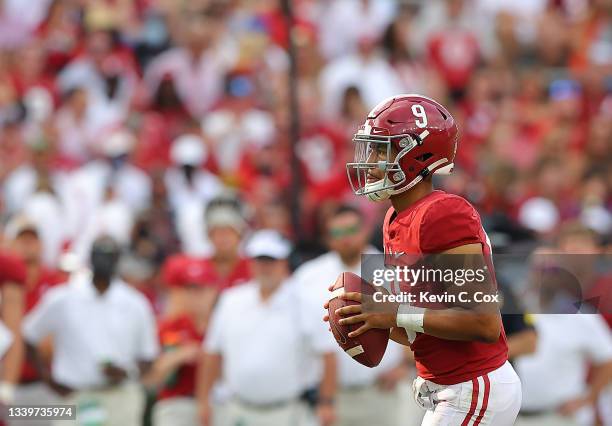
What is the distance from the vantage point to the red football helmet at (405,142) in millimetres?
4387

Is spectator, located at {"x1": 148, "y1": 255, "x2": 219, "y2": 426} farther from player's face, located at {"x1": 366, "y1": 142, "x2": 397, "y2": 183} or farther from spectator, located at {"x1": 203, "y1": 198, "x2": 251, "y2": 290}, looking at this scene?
player's face, located at {"x1": 366, "y1": 142, "x2": 397, "y2": 183}

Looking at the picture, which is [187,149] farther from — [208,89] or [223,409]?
[223,409]

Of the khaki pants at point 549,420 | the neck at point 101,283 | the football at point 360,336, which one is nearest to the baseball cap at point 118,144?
the neck at point 101,283

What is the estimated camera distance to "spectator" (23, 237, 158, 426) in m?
7.58

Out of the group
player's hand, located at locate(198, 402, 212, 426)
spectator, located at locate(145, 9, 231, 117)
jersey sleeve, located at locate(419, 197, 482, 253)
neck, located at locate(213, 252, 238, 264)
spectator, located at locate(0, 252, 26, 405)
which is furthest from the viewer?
spectator, located at locate(145, 9, 231, 117)

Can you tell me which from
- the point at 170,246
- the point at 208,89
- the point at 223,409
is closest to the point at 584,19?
the point at 208,89

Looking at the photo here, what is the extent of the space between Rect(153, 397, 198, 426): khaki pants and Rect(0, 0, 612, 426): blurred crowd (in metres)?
0.80

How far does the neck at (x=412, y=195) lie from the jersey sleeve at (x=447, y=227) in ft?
0.92

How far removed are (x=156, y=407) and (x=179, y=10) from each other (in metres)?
5.46

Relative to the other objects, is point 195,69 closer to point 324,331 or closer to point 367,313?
point 324,331

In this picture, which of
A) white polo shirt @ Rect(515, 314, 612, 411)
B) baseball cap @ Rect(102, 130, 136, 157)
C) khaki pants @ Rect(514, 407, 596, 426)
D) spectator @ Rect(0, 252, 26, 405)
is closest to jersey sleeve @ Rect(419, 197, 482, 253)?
spectator @ Rect(0, 252, 26, 405)

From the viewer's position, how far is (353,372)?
783cm

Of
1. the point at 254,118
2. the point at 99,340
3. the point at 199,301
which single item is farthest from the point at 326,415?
the point at 254,118

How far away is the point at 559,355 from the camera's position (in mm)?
7699
